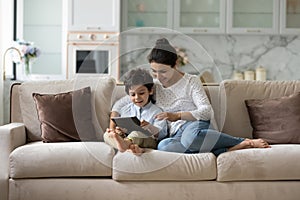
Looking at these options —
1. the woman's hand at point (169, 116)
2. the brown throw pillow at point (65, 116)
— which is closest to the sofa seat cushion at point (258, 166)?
the woman's hand at point (169, 116)

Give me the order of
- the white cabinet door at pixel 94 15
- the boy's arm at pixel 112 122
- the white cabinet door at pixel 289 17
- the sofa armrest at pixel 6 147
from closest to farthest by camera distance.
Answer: the sofa armrest at pixel 6 147
the boy's arm at pixel 112 122
the white cabinet door at pixel 94 15
the white cabinet door at pixel 289 17

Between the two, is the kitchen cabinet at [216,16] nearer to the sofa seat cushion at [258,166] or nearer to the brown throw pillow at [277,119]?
the brown throw pillow at [277,119]

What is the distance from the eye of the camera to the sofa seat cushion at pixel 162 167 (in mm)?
3152

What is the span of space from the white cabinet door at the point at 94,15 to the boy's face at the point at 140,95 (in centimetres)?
246

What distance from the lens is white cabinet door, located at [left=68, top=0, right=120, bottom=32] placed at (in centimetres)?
559

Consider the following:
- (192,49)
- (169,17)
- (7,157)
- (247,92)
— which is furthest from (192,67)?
(169,17)

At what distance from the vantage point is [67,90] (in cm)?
383

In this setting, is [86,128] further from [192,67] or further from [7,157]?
[192,67]

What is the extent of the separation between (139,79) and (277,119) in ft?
3.38

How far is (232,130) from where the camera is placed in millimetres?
3752

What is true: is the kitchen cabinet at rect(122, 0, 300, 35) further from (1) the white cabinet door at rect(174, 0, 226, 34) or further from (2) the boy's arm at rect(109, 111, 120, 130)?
(2) the boy's arm at rect(109, 111, 120, 130)

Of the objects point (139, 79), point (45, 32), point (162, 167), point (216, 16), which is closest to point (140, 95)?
point (139, 79)

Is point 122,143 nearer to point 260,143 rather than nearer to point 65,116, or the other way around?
point 65,116

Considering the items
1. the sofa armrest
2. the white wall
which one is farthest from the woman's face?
the white wall
